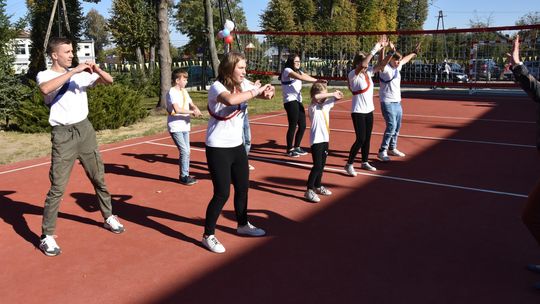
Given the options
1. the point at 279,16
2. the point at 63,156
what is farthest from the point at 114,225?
the point at 279,16

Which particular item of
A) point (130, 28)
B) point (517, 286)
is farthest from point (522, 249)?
point (130, 28)

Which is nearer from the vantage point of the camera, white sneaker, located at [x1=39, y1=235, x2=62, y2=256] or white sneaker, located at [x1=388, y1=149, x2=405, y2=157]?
white sneaker, located at [x1=39, y1=235, x2=62, y2=256]

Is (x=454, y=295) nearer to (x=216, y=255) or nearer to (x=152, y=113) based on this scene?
(x=216, y=255)

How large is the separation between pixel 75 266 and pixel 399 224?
3545 mm

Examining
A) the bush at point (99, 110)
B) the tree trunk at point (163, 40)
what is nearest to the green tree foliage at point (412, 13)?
the tree trunk at point (163, 40)

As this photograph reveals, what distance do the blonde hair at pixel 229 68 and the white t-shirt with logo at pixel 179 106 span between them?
263 cm

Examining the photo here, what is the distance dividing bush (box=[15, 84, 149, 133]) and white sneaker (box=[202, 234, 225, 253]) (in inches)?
344

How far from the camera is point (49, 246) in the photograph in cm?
469

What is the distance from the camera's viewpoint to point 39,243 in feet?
16.5

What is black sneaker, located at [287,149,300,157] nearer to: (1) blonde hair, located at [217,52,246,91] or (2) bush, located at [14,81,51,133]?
(1) blonde hair, located at [217,52,246,91]

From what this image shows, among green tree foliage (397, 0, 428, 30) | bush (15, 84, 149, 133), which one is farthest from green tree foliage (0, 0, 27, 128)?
green tree foliage (397, 0, 428, 30)

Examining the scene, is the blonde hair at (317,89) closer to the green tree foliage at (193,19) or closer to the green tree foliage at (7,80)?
the green tree foliage at (7,80)

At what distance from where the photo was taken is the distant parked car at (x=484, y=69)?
63.9ft

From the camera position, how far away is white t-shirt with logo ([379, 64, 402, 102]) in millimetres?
8141
